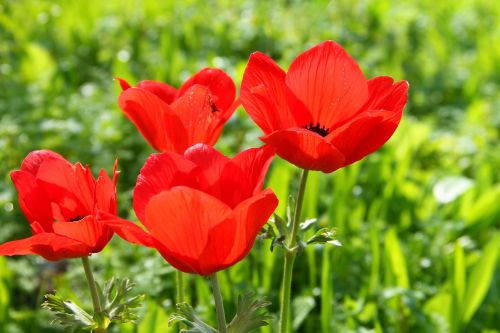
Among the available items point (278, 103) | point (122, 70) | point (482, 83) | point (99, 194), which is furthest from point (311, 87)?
point (482, 83)

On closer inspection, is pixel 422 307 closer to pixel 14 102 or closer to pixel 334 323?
pixel 334 323

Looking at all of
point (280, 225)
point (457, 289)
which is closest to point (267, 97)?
point (280, 225)

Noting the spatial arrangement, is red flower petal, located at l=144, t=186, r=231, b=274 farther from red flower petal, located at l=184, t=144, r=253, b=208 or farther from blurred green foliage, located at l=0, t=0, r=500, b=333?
blurred green foliage, located at l=0, t=0, r=500, b=333

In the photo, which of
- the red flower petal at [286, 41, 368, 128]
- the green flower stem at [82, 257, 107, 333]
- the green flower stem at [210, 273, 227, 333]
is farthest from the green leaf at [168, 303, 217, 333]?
the red flower petal at [286, 41, 368, 128]

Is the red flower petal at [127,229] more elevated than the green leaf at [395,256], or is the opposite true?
the green leaf at [395,256]

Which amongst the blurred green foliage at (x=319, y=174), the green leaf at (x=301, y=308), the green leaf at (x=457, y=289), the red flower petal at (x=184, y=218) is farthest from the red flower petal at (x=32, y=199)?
the green leaf at (x=457, y=289)

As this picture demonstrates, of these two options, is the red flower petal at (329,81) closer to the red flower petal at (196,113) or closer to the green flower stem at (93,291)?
the red flower petal at (196,113)

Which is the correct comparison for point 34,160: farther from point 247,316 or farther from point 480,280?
point 480,280
